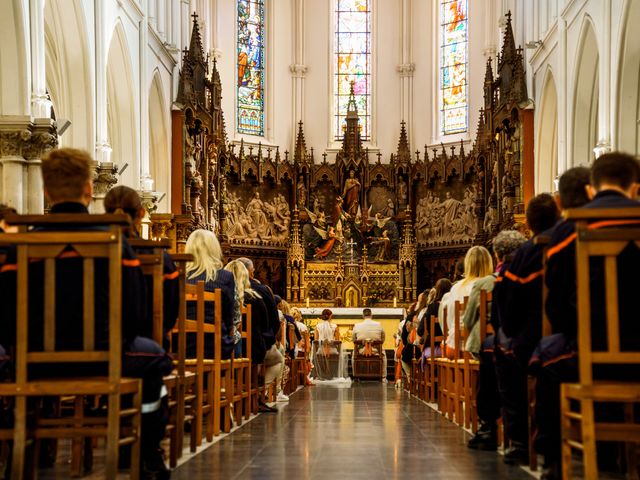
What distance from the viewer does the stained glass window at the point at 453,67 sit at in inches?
1194

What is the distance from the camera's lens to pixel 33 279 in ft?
16.6

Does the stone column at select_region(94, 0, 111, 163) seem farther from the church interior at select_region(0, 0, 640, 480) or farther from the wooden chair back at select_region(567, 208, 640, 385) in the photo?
the wooden chair back at select_region(567, 208, 640, 385)

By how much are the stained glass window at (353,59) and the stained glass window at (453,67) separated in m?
2.46

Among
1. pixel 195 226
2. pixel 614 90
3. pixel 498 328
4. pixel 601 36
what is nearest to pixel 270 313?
pixel 498 328

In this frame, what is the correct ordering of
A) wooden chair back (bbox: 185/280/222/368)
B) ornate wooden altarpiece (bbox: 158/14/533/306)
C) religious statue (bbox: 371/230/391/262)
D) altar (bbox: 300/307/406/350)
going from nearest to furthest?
1. wooden chair back (bbox: 185/280/222/368)
2. altar (bbox: 300/307/406/350)
3. ornate wooden altarpiece (bbox: 158/14/533/306)
4. religious statue (bbox: 371/230/391/262)

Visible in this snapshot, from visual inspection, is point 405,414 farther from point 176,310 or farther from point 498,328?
point 176,310

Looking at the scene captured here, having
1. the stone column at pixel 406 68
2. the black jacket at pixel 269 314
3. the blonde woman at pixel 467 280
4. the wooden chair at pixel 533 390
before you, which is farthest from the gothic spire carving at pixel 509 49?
the wooden chair at pixel 533 390

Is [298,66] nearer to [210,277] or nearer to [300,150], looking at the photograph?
[300,150]

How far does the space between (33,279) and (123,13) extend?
15.0m

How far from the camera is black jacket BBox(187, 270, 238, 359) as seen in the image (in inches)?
337

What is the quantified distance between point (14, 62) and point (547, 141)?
12579 mm

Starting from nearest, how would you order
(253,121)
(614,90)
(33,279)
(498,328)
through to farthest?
(33,279) → (498,328) → (614,90) → (253,121)

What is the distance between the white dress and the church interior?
0.20 ft

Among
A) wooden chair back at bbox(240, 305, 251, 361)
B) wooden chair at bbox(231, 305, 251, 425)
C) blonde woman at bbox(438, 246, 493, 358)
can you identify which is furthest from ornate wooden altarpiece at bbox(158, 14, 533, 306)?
blonde woman at bbox(438, 246, 493, 358)
